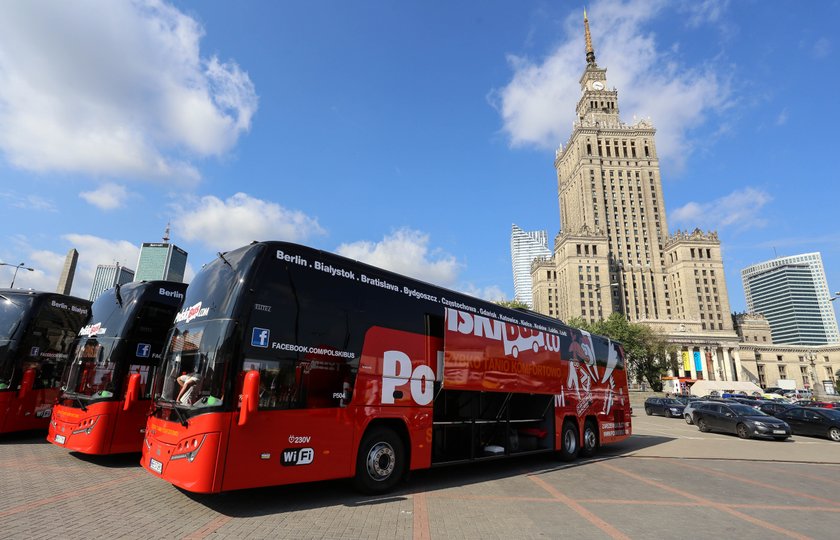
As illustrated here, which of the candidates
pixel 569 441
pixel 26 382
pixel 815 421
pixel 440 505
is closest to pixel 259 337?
pixel 440 505

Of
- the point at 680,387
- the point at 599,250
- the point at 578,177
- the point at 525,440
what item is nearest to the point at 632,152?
the point at 578,177

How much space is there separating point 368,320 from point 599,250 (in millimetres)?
129104

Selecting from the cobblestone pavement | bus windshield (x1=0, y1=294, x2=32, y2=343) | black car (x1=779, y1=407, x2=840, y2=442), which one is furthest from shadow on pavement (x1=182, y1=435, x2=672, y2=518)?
black car (x1=779, y1=407, x2=840, y2=442)

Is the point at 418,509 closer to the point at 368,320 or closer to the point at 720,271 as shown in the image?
the point at 368,320

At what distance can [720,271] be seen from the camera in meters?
123

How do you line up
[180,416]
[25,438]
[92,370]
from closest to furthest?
[180,416]
[92,370]
[25,438]

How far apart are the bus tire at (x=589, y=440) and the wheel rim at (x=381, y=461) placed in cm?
776

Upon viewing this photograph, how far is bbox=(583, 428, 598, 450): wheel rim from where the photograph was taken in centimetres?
1312

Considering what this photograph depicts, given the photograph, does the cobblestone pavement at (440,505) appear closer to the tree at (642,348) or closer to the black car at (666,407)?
the black car at (666,407)

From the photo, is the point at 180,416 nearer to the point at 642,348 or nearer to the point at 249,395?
the point at 249,395

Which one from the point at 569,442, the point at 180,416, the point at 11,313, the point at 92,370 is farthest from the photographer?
the point at 569,442

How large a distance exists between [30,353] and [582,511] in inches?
562

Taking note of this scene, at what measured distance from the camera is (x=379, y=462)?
7.45 m

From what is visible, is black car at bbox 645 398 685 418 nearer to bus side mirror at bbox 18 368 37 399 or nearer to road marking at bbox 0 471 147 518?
road marking at bbox 0 471 147 518
